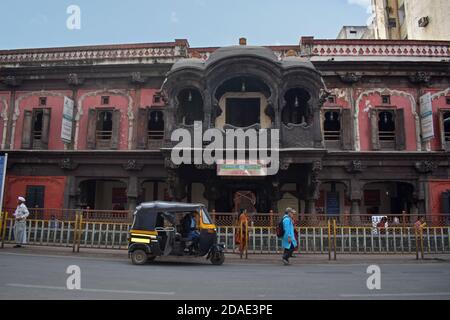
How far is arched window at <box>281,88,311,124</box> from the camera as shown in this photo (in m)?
17.5

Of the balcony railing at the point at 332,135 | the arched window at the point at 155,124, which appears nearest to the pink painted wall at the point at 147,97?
the arched window at the point at 155,124

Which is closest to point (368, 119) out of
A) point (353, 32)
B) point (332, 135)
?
point (332, 135)

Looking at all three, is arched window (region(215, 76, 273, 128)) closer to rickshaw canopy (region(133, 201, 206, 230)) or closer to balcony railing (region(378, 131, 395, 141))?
balcony railing (region(378, 131, 395, 141))

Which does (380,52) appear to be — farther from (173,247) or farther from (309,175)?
(173,247)

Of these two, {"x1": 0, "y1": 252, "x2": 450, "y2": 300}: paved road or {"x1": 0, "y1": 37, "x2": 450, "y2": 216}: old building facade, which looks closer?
{"x1": 0, "y1": 252, "x2": 450, "y2": 300}: paved road

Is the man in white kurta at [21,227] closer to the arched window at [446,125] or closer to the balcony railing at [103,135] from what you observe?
the balcony railing at [103,135]

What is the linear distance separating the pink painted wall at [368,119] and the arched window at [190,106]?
8603 millimetres

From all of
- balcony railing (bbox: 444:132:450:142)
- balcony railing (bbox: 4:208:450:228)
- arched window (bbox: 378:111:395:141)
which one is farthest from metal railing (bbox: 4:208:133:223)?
balcony railing (bbox: 444:132:450:142)

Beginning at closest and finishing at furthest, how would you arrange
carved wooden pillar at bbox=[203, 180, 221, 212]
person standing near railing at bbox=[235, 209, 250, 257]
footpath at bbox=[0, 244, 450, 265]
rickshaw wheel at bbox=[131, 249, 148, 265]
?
rickshaw wheel at bbox=[131, 249, 148, 265], footpath at bbox=[0, 244, 450, 265], person standing near railing at bbox=[235, 209, 250, 257], carved wooden pillar at bbox=[203, 180, 221, 212]

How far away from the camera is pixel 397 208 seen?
20719 mm

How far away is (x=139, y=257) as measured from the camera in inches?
411

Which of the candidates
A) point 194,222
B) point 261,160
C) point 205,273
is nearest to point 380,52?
point 261,160

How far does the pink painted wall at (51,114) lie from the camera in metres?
19.5

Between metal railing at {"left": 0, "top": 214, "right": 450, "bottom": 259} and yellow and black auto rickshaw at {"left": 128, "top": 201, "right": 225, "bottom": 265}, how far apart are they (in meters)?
2.56
